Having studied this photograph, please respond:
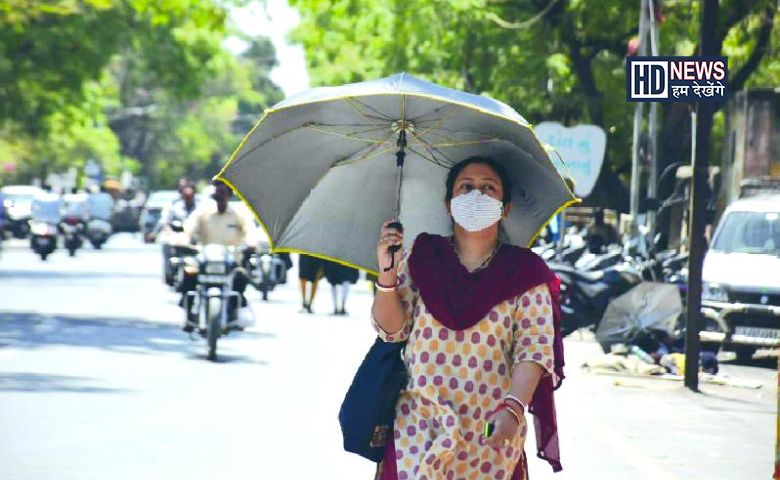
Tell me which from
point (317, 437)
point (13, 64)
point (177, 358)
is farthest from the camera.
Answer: point (13, 64)

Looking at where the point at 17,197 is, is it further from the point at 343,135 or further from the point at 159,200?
the point at 343,135

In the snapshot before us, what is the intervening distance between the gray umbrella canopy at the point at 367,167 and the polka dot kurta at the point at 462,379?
2.32 feet

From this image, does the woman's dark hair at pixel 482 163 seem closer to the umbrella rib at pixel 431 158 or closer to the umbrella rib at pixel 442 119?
the umbrella rib at pixel 442 119

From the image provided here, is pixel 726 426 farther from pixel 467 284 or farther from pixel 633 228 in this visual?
pixel 633 228

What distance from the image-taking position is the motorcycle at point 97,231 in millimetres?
55094

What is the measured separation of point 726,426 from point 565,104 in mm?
25598

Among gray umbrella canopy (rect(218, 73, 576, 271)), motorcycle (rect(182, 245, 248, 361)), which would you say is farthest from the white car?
gray umbrella canopy (rect(218, 73, 576, 271))

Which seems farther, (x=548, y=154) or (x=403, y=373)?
(x=548, y=154)

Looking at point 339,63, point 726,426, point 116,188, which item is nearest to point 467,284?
point 726,426

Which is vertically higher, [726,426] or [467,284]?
[467,284]

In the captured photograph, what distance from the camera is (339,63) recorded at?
186ft

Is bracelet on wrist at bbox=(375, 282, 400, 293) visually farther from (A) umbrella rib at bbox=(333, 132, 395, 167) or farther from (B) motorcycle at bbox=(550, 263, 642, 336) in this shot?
(B) motorcycle at bbox=(550, 263, 642, 336)

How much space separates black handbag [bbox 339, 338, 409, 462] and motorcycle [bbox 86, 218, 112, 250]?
161 ft

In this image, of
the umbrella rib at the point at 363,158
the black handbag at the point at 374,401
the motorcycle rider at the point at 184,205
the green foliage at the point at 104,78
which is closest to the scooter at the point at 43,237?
the green foliage at the point at 104,78
